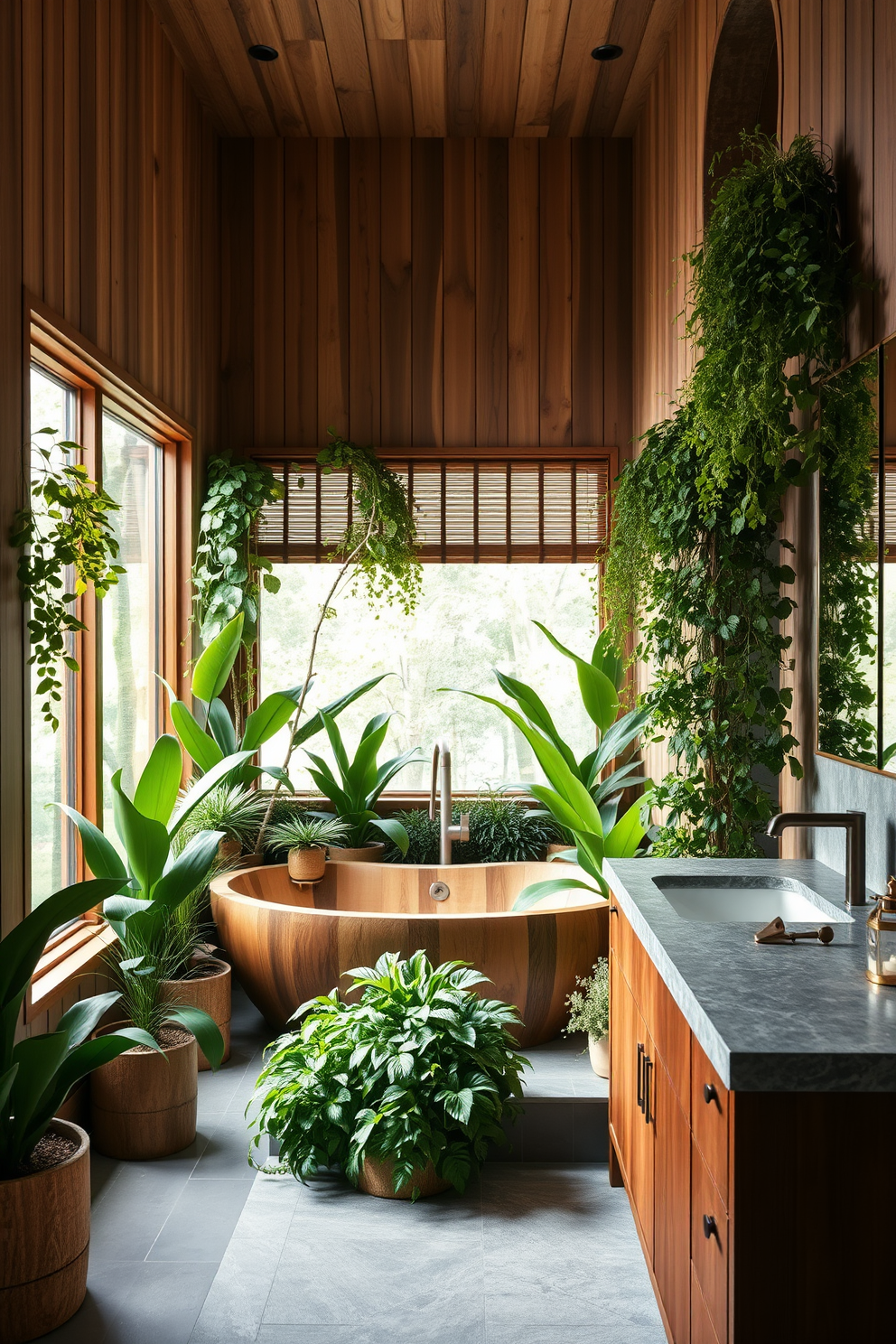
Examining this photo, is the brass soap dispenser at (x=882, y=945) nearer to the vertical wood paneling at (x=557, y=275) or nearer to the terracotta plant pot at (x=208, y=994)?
the terracotta plant pot at (x=208, y=994)

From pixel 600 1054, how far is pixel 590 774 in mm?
1074

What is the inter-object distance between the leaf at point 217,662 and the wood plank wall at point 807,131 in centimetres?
165

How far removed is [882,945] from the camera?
1584 millimetres

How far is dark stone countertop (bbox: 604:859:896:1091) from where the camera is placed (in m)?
1.24

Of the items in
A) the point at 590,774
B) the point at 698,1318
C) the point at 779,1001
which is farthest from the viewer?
the point at 590,774

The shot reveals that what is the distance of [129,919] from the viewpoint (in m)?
2.87

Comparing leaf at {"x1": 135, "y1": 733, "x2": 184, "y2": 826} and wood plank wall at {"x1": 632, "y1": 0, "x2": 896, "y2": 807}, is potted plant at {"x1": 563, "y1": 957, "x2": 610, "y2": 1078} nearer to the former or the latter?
wood plank wall at {"x1": 632, "y1": 0, "x2": 896, "y2": 807}

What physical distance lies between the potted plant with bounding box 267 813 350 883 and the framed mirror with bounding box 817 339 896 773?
7.05 feet

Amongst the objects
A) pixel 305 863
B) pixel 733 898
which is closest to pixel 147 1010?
pixel 305 863

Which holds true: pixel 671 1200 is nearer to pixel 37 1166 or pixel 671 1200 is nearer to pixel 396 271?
pixel 37 1166

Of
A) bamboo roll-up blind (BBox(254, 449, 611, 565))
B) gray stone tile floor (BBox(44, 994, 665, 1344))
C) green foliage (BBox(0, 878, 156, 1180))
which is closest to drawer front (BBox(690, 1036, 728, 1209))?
gray stone tile floor (BBox(44, 994, 665, 1344))

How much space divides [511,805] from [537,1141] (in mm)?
1638

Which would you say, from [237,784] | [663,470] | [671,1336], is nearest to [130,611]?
[237,784]

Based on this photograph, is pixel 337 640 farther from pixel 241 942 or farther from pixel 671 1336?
pixel 671 1336
